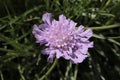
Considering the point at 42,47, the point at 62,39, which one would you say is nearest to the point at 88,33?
the point at 62,39

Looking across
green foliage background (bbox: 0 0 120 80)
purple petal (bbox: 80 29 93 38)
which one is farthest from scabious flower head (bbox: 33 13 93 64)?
green foliage background (bbox: 0 0 120 80)

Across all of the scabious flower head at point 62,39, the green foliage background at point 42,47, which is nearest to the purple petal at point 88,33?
the scabious flower head at point 62,39

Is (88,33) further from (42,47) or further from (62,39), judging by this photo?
(42,47)

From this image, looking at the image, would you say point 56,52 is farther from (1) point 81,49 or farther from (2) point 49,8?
(2) point 49,8

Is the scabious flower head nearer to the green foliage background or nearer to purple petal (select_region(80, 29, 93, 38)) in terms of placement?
purple petal (select_region(80, 29, 93, 38))

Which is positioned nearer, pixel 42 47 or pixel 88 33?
pixel 88 33

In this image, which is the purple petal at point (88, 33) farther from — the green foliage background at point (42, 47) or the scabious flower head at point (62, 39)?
the green foliage background at point (42, 47)
